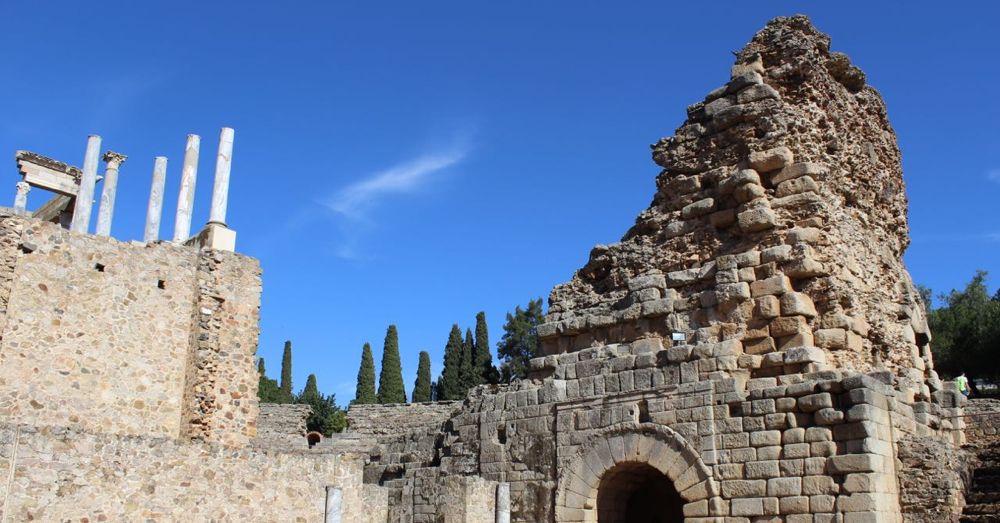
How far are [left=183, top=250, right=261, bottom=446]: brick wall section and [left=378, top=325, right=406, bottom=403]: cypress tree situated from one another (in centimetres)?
2547

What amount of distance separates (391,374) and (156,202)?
24170mm

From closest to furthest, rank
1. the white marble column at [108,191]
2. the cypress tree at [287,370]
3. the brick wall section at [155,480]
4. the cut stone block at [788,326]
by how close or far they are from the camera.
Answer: the brick wall section at [155,480]
the cut stone block at [788,326]
the white marble column at [108,191]
the cypress tree at [287,370]

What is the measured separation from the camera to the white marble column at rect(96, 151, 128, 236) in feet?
65.8

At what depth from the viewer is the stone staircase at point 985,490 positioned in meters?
10.9

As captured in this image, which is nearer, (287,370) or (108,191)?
(108,191)

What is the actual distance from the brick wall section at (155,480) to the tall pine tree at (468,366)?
27.8m

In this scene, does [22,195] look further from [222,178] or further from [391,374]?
[391,374]

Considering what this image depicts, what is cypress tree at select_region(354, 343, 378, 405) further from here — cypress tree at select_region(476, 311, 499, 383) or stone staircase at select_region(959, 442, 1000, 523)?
stone staircase at select_region(959, 442, 1000, 523)

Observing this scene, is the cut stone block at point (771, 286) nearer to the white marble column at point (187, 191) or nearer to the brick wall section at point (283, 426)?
the white marble column at point (187, 191)

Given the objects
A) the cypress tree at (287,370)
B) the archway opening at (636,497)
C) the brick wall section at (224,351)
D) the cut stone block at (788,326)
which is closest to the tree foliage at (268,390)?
the cypress tree at (287,370)

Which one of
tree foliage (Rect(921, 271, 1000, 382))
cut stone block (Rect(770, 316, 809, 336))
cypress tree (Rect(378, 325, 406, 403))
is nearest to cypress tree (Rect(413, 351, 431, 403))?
cypress tree (Rect(378, 325, 406, 403))

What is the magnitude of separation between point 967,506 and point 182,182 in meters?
15.1

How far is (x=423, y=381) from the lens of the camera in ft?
141

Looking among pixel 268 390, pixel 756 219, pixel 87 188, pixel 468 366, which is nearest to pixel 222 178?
pixel 87 188
